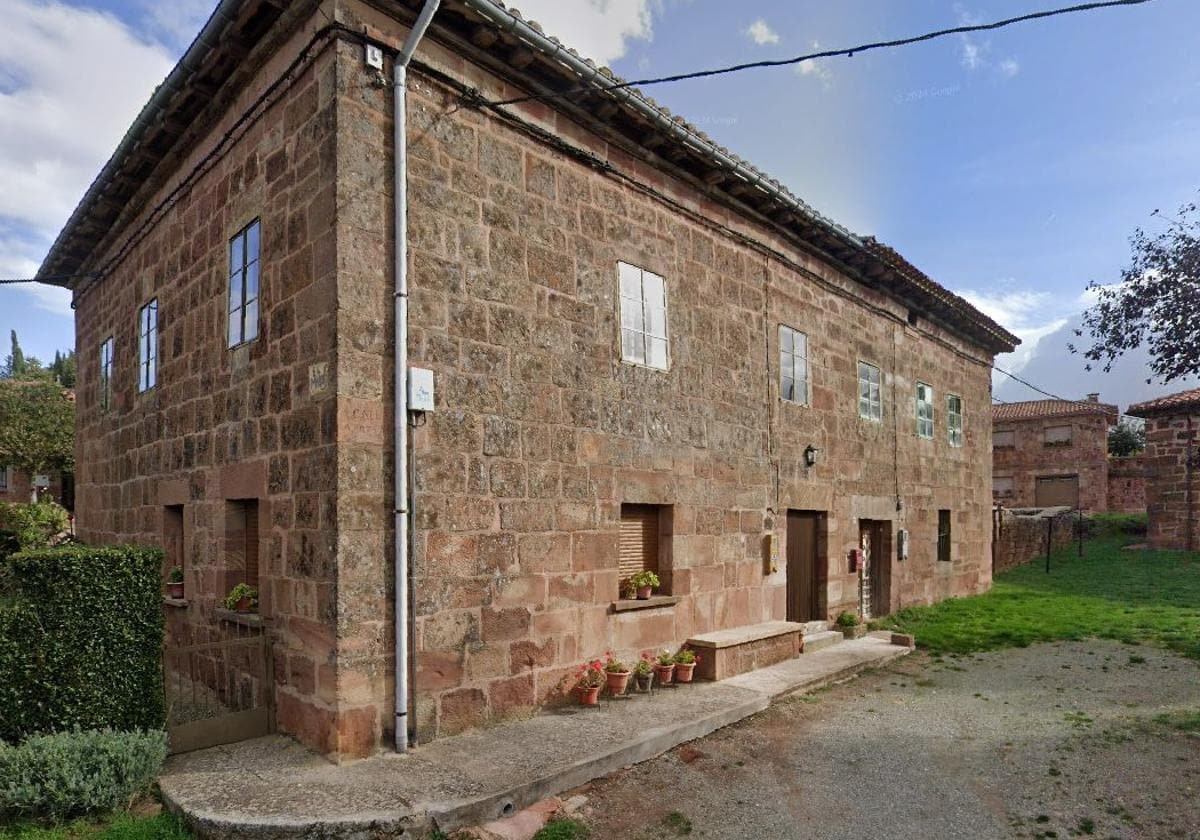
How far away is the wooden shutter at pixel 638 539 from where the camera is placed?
7.47 m

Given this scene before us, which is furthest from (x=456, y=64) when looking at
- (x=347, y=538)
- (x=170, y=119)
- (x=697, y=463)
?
(x=697, y=463)

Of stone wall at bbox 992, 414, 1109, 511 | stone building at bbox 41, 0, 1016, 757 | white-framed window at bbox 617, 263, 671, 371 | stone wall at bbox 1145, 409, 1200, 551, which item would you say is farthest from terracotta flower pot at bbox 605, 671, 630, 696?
stone wall at bbox 992, 414, 1109, 511

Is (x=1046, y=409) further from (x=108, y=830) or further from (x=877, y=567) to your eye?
(x=108, y=830)

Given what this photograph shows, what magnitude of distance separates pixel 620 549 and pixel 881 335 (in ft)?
22.0

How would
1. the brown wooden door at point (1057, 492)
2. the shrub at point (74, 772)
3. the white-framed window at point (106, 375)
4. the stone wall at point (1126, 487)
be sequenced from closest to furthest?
the shrub at point (74, 772)
the white-framed window at point (106, 375)
the stone wall at point (1126, 487)
the brown wooden door at point (1057, 492)

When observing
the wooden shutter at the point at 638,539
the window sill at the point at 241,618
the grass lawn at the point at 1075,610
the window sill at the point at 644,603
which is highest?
the wooden shutter at the point at 638,539

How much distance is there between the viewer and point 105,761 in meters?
4.39

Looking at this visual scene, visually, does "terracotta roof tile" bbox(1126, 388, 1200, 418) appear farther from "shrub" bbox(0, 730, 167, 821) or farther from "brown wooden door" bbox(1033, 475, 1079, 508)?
"shrub" bbox(0, 730, 167, 821)

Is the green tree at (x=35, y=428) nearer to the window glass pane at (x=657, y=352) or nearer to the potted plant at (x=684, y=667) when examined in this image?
the window glass pane at (x=657, y=352)

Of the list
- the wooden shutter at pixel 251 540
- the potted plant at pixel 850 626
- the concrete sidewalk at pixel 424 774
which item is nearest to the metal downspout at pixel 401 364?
the concrete sidewalk at pixel 424 774

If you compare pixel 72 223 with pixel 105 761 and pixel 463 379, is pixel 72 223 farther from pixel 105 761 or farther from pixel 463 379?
pixel 105 761

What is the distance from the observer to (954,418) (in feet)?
47.3

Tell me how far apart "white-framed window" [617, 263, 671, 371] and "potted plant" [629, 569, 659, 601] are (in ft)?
6.68

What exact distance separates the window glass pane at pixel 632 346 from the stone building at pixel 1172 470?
19.4 m
